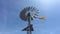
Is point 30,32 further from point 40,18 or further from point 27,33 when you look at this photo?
point 40,18

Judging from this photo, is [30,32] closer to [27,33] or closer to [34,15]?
[27,33]

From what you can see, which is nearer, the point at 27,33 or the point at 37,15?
the point at 27,33

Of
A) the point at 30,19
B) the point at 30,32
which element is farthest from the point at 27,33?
the point at 30,19

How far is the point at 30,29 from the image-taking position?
5912 centimetres

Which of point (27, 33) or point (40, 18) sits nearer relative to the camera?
point (27, 33)

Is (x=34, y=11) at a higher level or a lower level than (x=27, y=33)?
higher

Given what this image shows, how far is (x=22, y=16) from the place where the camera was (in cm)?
6097

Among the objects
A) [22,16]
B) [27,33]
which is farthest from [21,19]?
[27,33]

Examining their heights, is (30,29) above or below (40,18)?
below

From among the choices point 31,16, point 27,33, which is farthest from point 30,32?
point 31,16

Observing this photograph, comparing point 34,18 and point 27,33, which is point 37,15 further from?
point 27,33

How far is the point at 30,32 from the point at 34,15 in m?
5.12

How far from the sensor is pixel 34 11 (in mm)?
60812

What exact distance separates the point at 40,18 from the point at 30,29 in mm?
4733
